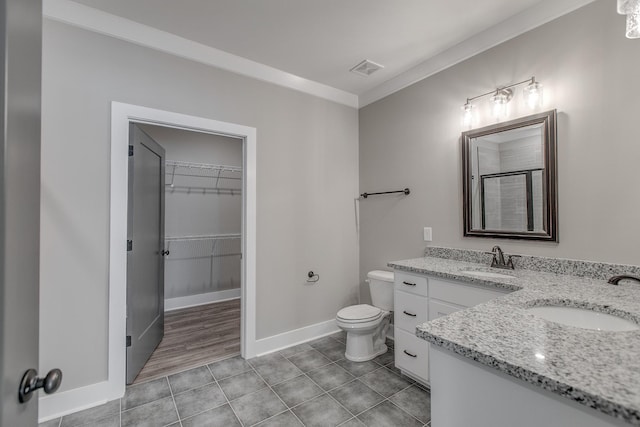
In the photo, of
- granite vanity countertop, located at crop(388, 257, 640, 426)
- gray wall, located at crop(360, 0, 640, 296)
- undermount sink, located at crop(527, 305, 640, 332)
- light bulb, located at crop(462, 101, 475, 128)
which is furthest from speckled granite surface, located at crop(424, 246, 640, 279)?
light bulb, located at crop(462, 101, 475, 128)

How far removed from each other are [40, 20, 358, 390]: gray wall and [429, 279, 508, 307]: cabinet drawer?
1.36 metres

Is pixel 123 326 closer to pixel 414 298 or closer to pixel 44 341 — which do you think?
pixel 44 341

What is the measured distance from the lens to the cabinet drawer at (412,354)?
2.07 m

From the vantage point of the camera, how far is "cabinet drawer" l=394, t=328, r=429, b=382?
2.07 metres

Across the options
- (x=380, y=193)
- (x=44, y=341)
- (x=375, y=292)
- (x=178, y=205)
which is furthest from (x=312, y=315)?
(x=178, y=205)

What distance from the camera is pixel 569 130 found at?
185cm

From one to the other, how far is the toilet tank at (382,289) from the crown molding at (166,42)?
6.58 feet

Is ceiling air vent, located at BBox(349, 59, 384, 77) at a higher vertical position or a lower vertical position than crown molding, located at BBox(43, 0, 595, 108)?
higher

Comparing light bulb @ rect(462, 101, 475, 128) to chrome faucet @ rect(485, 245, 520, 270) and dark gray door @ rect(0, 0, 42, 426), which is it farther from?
dark gray door @ rect(0, 0, 42, 426)

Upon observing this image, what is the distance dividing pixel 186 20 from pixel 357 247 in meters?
2.66

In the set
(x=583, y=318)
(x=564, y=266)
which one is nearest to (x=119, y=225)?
(x=583, y=318)

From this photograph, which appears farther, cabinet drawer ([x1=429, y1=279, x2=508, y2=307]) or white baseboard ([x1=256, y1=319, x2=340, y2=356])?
white baseboard ([x1=256, y1=319, x2=340, y2=356])

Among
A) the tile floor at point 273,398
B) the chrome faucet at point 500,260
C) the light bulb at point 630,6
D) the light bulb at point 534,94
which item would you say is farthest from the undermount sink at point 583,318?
the light bulb at point 534,94

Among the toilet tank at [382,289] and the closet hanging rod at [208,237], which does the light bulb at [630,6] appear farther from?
the closet hanging rod at [208,237]
